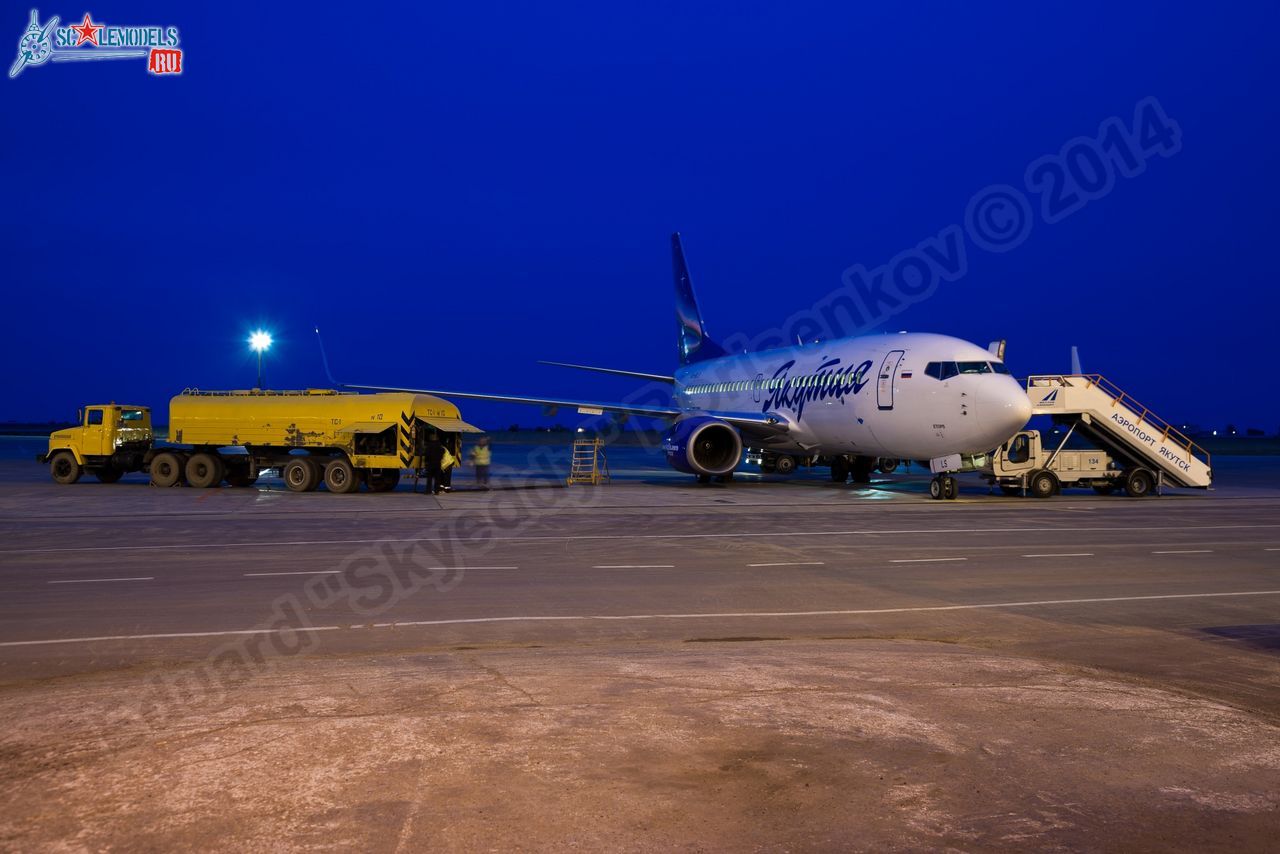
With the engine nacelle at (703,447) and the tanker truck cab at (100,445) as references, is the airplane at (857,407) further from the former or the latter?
the tanker truck cab at (100,445)

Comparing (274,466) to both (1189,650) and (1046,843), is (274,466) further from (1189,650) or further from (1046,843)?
(1046,843)

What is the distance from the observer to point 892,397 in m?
25.6

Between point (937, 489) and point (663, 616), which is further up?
point (937, 489)

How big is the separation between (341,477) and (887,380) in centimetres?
1370

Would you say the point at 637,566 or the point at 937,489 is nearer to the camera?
the point at 637,566

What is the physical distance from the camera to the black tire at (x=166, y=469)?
29.6m

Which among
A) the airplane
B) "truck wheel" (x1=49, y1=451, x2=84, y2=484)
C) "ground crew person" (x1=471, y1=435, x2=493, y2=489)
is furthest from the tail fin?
"truck wheel" (x1=49, y1=451, x2=84, y2=484)

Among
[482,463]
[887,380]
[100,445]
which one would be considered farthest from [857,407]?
[100,445]

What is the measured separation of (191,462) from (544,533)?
15.3 metres

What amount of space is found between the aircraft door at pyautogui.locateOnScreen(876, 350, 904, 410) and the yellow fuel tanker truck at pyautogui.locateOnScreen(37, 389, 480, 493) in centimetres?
1027

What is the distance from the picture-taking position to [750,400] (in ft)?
111

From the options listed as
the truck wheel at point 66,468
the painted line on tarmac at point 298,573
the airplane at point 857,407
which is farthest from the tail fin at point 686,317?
the painted line on tarmac at point 298,573

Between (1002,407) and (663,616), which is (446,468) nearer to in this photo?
(1002,407)

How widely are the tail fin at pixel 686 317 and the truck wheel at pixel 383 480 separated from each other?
1755cm
